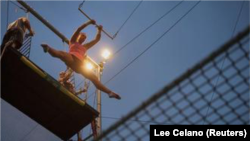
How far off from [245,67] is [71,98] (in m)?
4.90

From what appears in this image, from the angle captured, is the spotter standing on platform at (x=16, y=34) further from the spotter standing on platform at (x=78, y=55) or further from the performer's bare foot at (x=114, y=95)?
the performer's bare foot at (x=114, y=95)

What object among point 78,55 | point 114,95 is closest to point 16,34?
point 78,55

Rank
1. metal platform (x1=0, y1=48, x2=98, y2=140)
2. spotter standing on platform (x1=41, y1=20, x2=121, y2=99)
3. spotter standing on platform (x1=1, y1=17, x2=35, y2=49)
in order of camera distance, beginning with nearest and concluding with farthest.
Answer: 1. spotter standing on platform (x1=41, y1=20, x2=121, y2=99)
2. metal platform (x1=0, y1=48, x2=98, y2=140)
3. spotter standing on platform (x1=1, y1=17, x2=35, y2=49)

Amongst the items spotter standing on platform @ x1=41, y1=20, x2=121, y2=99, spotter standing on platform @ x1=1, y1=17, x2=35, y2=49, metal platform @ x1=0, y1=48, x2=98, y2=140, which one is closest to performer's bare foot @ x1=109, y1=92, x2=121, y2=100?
spotter standing on platform @ x1=41, y1=20, x2=121, y2=99

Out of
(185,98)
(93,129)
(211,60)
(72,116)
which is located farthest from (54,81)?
(211,60)

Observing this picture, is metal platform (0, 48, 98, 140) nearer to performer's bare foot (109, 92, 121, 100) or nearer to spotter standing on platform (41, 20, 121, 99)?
spotter standing on platform (41, 20, 121, 99)

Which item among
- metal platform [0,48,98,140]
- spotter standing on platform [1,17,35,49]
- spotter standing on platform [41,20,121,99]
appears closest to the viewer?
spotter standing on platform [41,20,121,99]

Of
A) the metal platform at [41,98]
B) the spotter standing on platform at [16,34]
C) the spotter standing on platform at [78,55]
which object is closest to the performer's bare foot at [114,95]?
the spotter standing on platform at [78,55]

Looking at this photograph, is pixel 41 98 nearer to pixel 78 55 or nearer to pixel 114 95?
pixel 78 55

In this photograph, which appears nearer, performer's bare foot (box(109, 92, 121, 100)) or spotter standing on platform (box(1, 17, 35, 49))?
performer's bare foot (box(109, 92, 121, 100))

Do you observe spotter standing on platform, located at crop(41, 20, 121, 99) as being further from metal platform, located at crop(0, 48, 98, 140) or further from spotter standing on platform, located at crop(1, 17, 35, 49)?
spotter standing on platform, located at crop(1, 17, 35, 49)

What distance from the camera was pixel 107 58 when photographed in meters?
9.68

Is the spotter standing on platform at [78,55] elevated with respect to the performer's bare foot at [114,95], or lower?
elevated

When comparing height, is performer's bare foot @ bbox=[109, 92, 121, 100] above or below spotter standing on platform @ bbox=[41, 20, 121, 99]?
below
